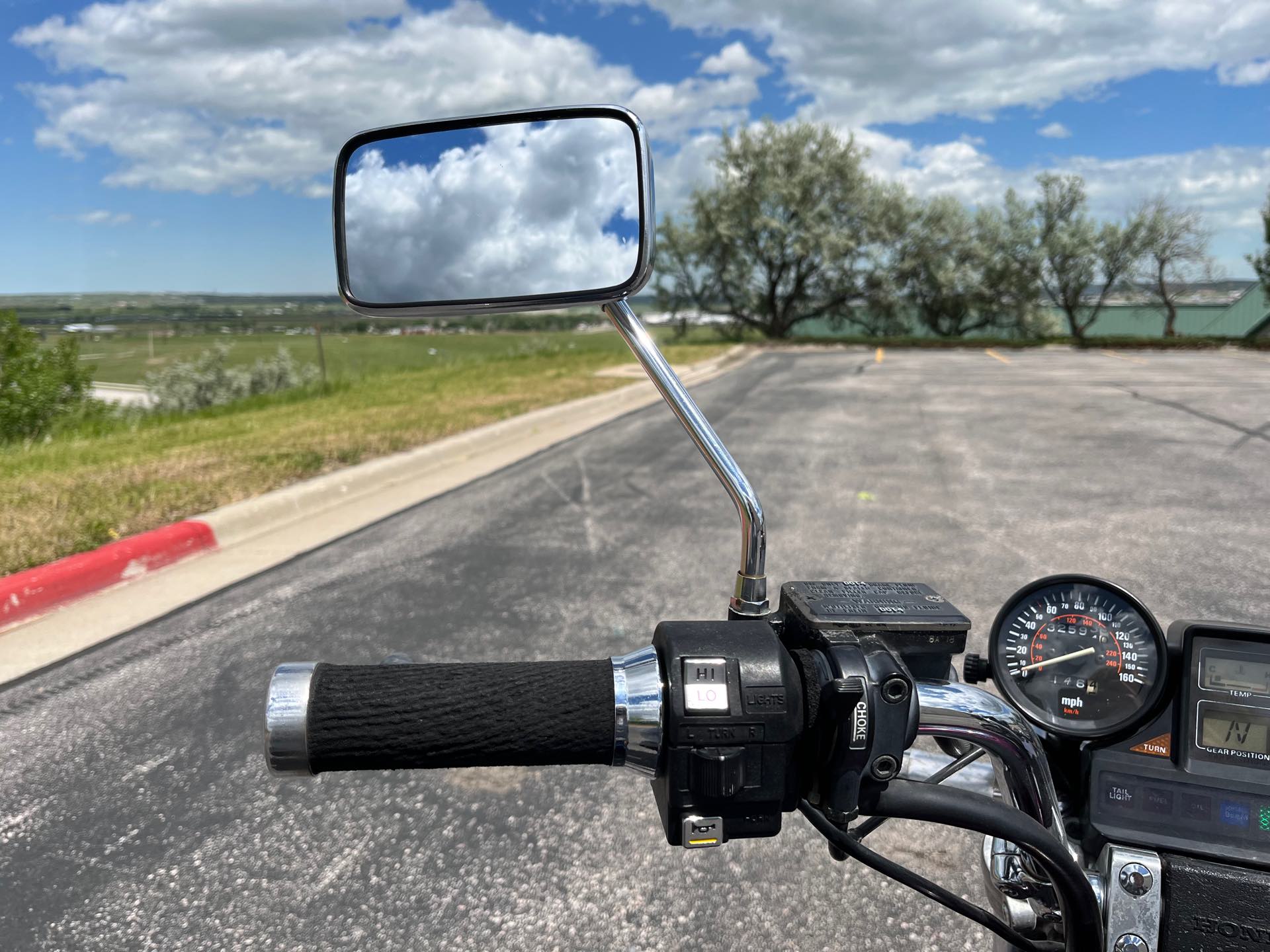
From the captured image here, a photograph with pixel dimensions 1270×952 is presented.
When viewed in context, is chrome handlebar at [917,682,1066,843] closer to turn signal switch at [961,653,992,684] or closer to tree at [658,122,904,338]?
turn signal switch at [961,653,992,684]

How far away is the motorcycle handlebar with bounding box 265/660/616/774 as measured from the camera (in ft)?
3.34

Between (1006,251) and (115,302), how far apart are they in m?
43.4

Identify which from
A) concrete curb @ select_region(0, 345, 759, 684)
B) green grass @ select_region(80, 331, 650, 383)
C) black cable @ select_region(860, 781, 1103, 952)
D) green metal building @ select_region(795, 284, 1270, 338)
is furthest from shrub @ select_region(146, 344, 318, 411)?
green metal building @ select_region(795, 284, 1270, 338)

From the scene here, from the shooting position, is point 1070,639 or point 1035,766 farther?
point 1070,639

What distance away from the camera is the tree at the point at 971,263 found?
36.8m

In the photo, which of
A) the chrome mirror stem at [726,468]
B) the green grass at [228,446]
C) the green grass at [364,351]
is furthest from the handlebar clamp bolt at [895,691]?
the green grass at [364,351]

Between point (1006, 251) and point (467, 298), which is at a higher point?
point (1006, 251)

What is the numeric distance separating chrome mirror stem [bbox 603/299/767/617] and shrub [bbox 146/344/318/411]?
54.7ft

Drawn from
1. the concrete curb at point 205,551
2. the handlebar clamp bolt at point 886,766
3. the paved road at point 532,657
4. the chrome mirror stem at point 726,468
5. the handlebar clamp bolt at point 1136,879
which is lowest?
the paved road at point 532,657

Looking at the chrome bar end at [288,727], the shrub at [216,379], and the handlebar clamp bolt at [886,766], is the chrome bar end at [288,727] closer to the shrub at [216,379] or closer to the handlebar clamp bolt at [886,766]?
the handlebar clamp bolt at [886,766]

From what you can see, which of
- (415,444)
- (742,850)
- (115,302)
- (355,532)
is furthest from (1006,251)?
(115,302)

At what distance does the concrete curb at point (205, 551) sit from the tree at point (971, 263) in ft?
105

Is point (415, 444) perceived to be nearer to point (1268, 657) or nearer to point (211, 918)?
point (211, 918)

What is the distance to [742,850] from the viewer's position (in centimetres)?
273
